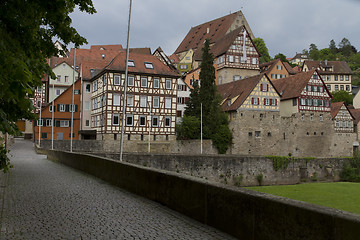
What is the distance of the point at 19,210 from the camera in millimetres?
8617

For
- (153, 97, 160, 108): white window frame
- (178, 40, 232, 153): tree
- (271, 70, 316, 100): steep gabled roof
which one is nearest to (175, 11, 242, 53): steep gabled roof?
(271, 70, 316, 100): steep gabled roof

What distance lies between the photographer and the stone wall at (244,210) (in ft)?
13.8

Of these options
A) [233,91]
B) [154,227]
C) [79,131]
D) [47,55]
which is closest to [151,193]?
[154,227]

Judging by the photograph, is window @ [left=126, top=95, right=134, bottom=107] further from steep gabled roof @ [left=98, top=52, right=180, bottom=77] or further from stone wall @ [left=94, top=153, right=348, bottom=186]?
stone wall @ [left=94, top=153, right=348, bottom=186]

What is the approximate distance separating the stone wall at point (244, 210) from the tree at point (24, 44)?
331cm

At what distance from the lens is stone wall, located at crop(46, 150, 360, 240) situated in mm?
4215

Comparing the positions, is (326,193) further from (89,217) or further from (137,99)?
(89,217)

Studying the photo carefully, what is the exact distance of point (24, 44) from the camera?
8.12 m

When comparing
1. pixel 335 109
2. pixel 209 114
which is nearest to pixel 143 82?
pixel 209 114

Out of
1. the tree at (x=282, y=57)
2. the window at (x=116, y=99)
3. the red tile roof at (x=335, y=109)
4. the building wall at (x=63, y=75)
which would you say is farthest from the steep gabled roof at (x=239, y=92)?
the tree at (x=282, y=57)

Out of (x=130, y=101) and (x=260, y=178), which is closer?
(x=260, y=178)

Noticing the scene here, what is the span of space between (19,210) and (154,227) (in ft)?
11.7

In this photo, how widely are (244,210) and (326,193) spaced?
29.7 metres

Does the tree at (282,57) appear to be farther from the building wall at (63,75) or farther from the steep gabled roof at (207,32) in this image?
the building wall at (63,75)
